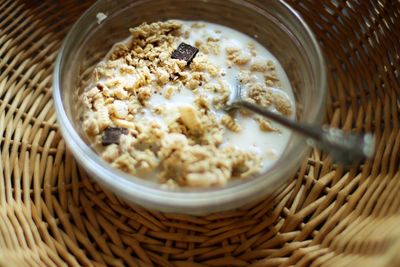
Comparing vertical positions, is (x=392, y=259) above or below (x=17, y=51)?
above

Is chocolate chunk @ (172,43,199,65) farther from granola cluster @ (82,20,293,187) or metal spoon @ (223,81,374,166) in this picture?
metal spoon @ (223,81,374,166)

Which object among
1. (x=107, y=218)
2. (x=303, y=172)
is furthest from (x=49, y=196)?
(x=303, y=172)

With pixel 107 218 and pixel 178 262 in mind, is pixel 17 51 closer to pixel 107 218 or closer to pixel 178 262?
pixel 107 218

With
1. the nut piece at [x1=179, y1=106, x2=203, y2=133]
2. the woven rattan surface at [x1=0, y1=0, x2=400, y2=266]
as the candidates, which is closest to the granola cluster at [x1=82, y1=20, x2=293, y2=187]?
the nut piece at [x1=179, y1=106, x2=203, y2=133]

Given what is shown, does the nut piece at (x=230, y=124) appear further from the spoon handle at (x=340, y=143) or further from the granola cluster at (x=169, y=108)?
the spoon handle at (x=340, y=143)

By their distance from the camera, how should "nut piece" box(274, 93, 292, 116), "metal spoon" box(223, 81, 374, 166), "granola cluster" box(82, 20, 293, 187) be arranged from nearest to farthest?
"metal spoon" box(223, 81, 374, 166), "granola cluster" box(82, 20, 293, 187), "nut piece" box(274, 93, 292, 116)
